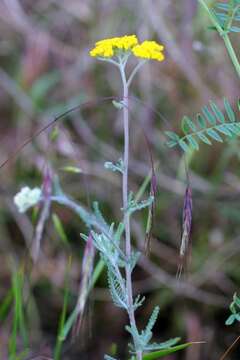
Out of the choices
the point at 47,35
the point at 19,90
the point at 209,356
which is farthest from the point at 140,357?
the point at 47,35

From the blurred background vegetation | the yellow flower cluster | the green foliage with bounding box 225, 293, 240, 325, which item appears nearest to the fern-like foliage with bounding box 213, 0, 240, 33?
the yellow flower cluster

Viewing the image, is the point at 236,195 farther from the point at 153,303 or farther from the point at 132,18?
the point at 132,18

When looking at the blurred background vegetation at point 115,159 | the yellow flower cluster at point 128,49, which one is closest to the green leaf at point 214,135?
the yellow flower cluster at point 128,49

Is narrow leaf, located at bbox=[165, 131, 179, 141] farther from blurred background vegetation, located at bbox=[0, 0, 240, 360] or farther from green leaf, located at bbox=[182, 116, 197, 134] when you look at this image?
blurred background vegetation, located at bbox=[0, 0, 240, 360]

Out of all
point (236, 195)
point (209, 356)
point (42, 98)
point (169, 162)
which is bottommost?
point (209, 356)

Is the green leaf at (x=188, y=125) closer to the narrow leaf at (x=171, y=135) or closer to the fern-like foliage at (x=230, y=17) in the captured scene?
the narrow leaf at (x=171, y=135)

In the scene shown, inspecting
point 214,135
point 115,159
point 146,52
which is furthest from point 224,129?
point 115,159

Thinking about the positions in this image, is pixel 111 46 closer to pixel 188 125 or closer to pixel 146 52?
pixel 146 52

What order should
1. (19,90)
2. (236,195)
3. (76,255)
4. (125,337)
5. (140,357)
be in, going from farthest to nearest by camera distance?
(19,90), (76,255), (125,337), (236,195), (140,357)

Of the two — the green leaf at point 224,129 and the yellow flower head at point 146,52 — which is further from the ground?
the yellow flower head at point 146,52
